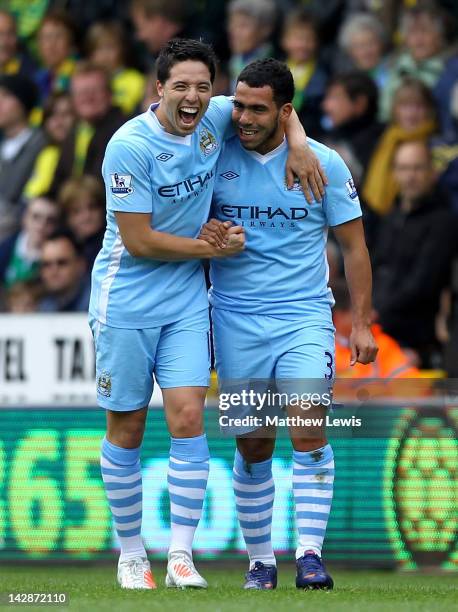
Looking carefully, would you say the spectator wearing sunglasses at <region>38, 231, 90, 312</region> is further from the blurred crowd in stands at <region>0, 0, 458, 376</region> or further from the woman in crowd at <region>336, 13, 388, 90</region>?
the woman in crowd at <region>336, 13, 388, 90</region>

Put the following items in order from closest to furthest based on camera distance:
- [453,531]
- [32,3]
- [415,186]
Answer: [453,531]
[415,186]
[32,3]

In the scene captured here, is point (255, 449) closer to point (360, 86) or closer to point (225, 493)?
point (225, 493)

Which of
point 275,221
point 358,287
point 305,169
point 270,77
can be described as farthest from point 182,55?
point 358,287

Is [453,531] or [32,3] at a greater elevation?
[32,3]

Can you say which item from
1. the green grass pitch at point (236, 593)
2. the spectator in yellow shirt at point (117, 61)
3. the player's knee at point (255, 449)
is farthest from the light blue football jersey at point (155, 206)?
the spectator in yellow shirt at point (117, 61)

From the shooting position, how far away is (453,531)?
8.49m

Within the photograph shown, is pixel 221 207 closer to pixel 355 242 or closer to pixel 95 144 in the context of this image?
pixel 355 242

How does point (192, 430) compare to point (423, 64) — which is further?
point (423, 64)

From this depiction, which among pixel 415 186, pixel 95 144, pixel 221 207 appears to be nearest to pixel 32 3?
pixel 95 144

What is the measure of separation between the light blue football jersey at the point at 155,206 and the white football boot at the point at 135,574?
108 cm

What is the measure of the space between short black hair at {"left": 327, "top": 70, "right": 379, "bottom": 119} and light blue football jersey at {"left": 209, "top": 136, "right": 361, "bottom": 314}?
202 inches

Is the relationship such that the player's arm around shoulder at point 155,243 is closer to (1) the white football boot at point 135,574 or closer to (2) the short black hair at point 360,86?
(1) the white football boot at point 135,574

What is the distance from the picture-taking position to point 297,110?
12633 millimetres

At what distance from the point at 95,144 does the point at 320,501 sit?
23.4 ft
